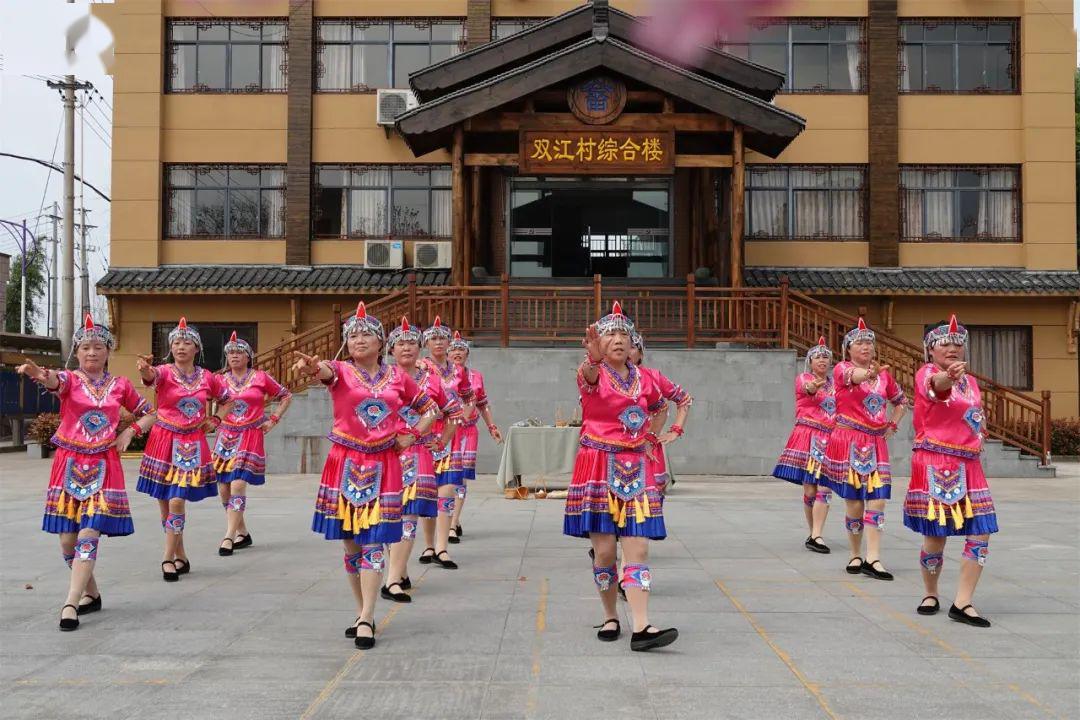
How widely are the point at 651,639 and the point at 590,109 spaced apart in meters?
14.2

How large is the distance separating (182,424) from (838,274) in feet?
52.8

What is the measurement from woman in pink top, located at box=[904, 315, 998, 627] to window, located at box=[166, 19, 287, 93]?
61.3 feet

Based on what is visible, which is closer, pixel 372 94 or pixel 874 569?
pixel 874 569

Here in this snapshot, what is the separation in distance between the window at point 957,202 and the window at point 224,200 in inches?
545

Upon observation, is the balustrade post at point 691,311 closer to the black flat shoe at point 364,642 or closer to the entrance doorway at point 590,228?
the entrance doorway at point 590,228

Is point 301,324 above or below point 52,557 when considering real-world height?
above

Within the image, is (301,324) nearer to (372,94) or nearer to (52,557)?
(372,94)

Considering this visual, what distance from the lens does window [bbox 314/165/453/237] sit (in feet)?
71.9

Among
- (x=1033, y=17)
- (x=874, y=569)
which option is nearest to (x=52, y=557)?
(x=874, y=569)

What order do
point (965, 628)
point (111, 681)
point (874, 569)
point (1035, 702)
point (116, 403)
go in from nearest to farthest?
point (1035, 702) < point (111, 681) < point (965, 628) < point (116, 403) < point (874, 569)

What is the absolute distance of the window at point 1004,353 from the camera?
843 inches

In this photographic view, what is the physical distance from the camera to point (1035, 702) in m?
4.59

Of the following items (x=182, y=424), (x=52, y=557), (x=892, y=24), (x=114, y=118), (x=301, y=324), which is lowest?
(x=52, y=557)

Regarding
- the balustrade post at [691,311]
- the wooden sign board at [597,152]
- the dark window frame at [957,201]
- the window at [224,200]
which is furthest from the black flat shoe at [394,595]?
the dark window frame at [957,201]
